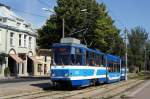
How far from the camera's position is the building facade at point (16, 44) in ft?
204

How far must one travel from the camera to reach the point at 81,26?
212 feet

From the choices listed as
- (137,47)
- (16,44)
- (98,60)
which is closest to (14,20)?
(16,44)

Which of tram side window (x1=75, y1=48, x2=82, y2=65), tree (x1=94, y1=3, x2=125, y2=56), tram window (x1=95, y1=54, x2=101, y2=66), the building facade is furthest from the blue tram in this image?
tree (x1=94, y1=3, x2=125, y2=56)

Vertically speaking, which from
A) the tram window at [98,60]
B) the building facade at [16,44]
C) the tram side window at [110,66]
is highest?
the building facade at [16,44]

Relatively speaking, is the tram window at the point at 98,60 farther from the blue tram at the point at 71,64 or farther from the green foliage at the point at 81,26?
the green foliage at the point at 81,26

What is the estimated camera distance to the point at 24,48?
68.9 meters

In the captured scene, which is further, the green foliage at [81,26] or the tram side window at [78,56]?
the green foliage at [81,26]

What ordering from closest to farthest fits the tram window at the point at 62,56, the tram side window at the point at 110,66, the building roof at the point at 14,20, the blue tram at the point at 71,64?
the blue tram at the point at 71,64, the tram window at the point at 62,56, the tram side window at the point at 110,66, the building roof at the point at 14,20

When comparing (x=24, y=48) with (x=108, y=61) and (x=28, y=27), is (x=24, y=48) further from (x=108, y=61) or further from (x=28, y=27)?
(x=108, y=61)

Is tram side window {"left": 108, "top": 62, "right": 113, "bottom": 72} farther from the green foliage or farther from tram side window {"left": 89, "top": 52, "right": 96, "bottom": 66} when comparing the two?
the green foliage

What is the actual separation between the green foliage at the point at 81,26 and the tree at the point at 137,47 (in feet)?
159

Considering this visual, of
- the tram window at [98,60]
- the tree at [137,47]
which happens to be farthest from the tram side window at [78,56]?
the tree at [137,47]

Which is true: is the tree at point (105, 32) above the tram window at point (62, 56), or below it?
above

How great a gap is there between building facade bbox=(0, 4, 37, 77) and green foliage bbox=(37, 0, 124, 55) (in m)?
2.64
